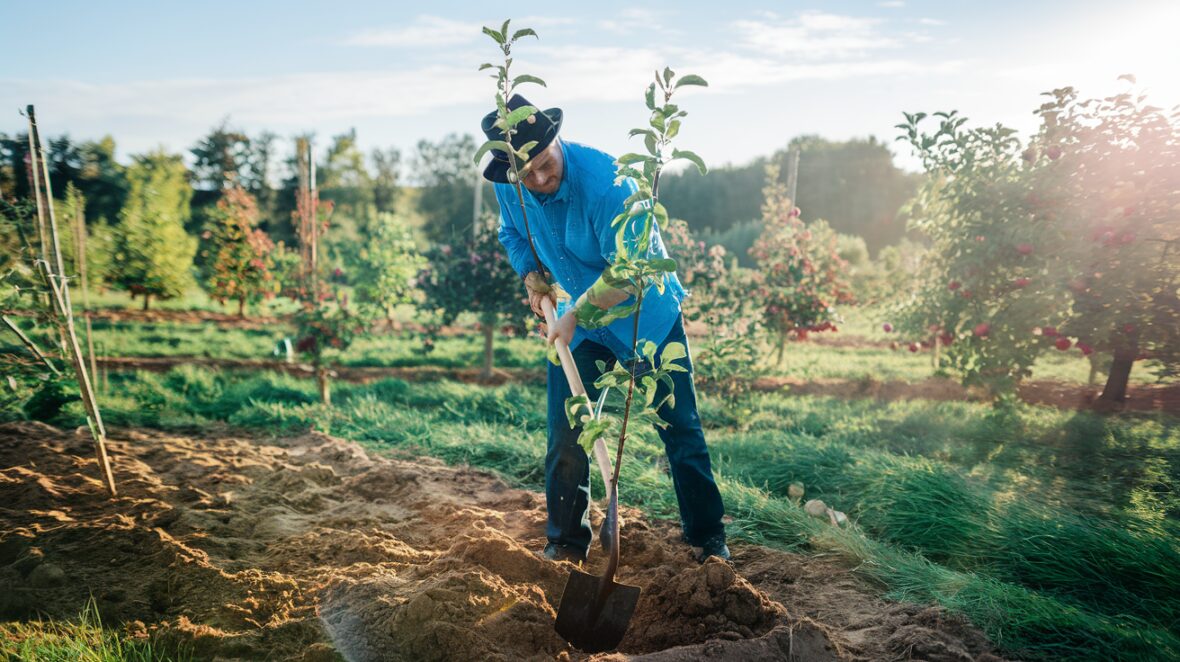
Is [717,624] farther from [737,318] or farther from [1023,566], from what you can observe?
[737,318]

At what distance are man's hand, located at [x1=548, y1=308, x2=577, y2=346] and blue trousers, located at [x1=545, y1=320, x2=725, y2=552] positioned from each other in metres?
0.30

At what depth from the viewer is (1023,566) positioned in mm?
2652

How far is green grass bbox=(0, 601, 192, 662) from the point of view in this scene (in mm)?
1940

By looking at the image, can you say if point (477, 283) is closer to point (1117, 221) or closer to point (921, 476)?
point (921, 476)

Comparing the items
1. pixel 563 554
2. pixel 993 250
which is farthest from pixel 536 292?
pixel 993 250

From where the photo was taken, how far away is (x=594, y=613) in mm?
2102

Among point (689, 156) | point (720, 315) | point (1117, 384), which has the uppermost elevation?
point (689, 156)

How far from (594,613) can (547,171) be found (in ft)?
5.20

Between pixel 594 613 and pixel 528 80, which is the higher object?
pixel 528 80

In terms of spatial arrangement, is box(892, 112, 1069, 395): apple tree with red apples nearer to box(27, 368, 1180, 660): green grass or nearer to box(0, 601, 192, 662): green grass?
box(27, 368, 1180, 660): green grass

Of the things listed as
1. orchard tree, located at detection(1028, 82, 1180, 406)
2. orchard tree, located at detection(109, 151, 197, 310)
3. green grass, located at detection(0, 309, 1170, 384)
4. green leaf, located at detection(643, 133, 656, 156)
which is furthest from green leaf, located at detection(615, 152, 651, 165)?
orchard tree, located at detection(109, 151, 197, 310)

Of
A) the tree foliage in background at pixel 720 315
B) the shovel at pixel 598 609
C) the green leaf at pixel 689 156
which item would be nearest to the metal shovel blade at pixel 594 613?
the shovel at pixel 598 609

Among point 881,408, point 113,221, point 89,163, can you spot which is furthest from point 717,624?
point 113,221

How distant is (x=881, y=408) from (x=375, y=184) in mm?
24934
